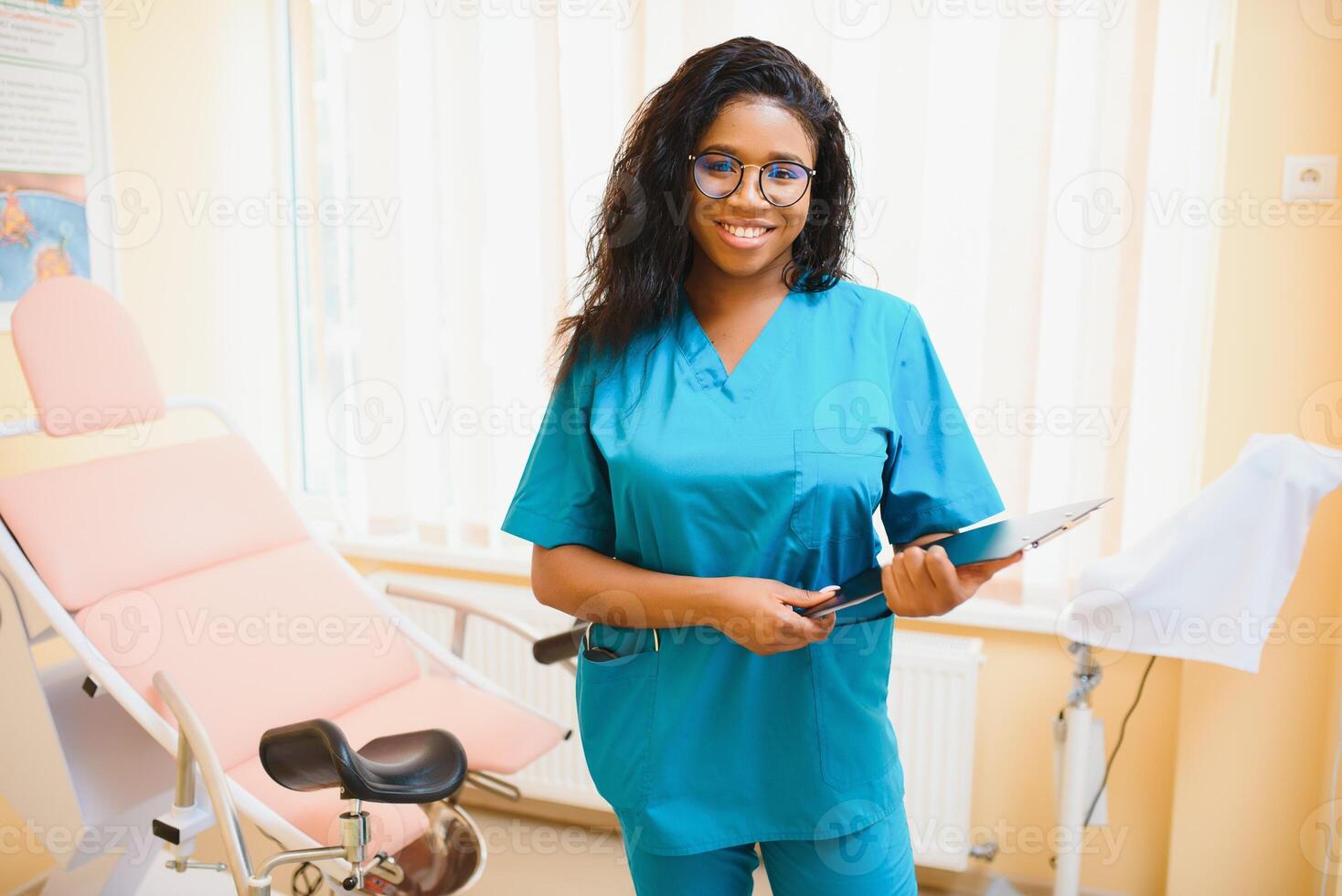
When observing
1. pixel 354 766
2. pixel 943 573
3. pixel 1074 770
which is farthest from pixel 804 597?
pixel 1074 770

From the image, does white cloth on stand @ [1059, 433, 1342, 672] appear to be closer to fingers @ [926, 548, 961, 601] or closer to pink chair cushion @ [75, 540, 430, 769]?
fingers @ [926, 548, 961, 601]

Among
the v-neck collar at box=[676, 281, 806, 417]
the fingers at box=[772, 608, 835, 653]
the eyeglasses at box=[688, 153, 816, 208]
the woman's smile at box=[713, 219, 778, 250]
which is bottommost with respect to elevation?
the fingers at box=[772, 608, 835, 653]

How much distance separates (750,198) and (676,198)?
0.30 feet

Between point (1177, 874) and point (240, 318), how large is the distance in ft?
7.54

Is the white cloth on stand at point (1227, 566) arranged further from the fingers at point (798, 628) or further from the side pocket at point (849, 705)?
the fingers at point (798, 628)

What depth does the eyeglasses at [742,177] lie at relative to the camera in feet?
3.75

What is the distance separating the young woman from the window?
926mm

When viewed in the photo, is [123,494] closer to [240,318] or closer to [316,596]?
[316,596]

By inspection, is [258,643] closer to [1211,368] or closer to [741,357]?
[741,357]

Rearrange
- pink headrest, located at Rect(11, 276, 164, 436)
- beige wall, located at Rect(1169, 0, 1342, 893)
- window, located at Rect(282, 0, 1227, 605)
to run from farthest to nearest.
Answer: window, located at Rect(282, 0, 1227, 605)
beige wall, located at Rect(1169, 0, 1342, 893)
pink headrest, located at Rect(11, 276, 164, 436)

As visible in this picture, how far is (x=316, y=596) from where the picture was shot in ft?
6.67

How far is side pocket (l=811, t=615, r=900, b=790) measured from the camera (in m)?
1.18

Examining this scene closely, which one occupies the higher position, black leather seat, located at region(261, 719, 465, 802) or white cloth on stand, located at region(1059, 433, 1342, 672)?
white cloth on stand, located at region(1059, 433, 1342, 672)

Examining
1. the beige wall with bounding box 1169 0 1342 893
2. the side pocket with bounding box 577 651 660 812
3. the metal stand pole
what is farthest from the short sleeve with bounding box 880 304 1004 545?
the beige wall with bounding box 1169 0 1342 893
